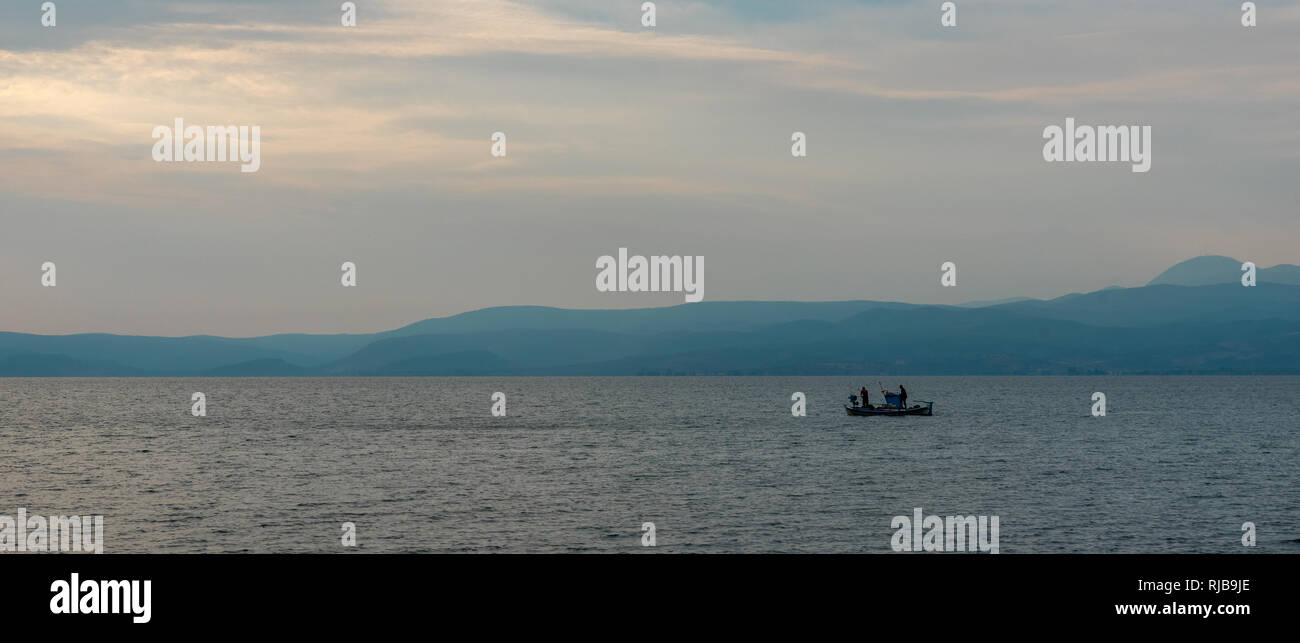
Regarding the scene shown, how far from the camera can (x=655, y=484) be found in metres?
61.2

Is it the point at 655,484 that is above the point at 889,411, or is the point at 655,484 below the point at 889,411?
below

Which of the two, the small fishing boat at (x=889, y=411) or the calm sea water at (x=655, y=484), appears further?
the small fishing boat at (x=889, y=411)

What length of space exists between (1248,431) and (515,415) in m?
87.2

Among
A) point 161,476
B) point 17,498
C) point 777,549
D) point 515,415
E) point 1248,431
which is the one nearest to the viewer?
point 777,549

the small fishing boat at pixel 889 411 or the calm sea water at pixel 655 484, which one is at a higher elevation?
the small fishing boat at pixel 889 411

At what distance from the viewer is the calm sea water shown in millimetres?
42688

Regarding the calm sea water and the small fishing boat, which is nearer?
the calm sea water

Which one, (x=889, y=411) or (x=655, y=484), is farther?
(x=889, y=411)

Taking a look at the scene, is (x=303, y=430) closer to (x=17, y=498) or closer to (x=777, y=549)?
(x=17, y=498)

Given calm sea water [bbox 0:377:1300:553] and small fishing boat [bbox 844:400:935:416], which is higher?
small fishing boat [bbox 844:400:935:416]

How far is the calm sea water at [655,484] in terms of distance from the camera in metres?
42.7
